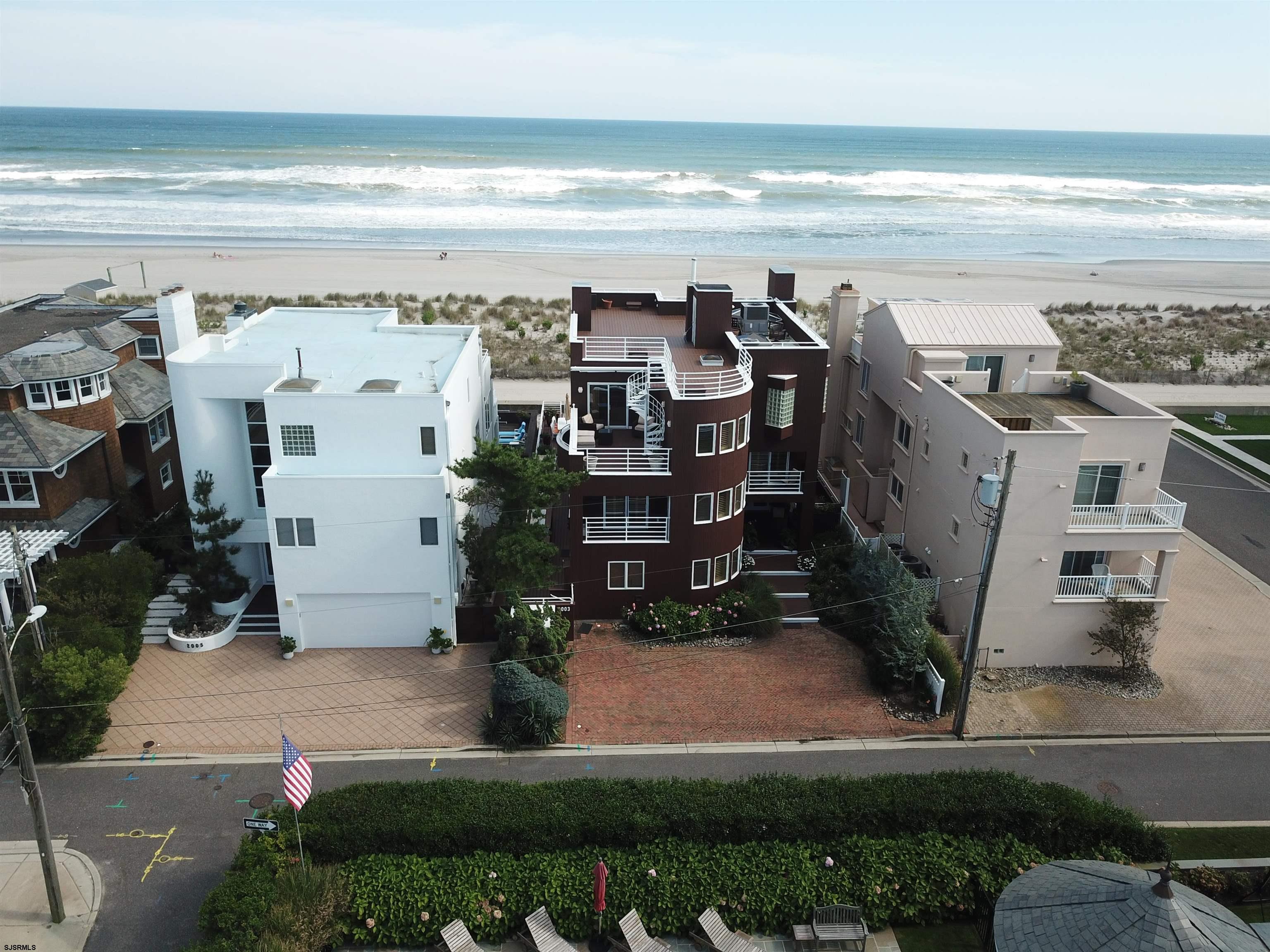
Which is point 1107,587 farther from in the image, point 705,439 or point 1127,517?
point 705,439

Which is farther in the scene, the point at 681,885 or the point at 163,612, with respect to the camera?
the point at 163,612

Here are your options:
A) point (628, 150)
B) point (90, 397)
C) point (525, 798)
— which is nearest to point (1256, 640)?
point (525, 798)

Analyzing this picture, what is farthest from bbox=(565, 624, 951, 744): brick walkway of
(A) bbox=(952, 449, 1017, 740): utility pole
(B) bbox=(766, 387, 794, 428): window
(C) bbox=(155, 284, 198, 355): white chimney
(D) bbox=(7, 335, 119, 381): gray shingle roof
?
(D) bbox=(7, 335, 119, 381): gray shingle roof

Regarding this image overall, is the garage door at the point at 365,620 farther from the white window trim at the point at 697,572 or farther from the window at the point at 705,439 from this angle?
the window at the point at 705,439

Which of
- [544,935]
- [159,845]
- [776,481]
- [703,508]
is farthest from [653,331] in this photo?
[159,845]

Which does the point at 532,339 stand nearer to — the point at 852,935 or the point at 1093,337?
the point at 1093,337

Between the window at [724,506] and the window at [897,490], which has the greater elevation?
the window at [724,506]

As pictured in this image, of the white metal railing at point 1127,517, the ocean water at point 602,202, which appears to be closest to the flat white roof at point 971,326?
the white metal railing at point 1127,517
